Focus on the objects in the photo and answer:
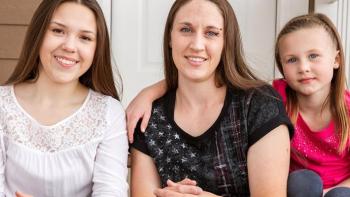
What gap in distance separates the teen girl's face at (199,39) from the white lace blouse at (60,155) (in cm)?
35

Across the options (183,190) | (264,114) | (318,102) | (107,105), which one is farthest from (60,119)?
(318,102)

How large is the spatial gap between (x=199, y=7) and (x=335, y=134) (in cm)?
69

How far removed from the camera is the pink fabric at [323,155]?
1986 mm

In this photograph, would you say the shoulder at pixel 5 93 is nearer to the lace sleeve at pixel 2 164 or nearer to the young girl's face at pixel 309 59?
the lace sleeve at pixel 2 164

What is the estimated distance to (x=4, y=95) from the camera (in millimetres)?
1904

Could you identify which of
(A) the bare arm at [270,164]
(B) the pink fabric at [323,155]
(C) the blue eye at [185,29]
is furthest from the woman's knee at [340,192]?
(C) the blue eye at [185,29]

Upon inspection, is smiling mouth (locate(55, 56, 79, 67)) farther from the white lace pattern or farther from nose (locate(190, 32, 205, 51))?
nose (locate(190, 32, 205, 51))

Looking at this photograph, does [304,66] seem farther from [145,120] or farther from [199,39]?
[145,120]

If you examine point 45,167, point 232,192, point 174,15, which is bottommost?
point 232,192

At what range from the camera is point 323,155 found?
6.54 ft

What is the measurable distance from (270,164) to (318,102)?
1.38 ft

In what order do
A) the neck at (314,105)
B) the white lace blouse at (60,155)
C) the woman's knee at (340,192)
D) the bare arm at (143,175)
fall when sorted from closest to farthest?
the woman's knee at (340,192), the white lace blouse at (60,155), the bare arm at (143,175), the neck at (314,105)

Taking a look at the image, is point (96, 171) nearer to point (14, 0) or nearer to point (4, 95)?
point (4, 95)

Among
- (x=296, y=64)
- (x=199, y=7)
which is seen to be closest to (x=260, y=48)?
(x=296, y=64)
